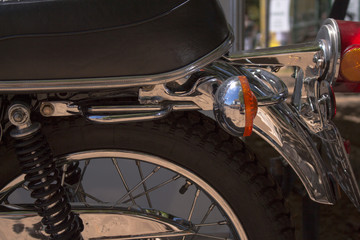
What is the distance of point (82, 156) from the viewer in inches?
41.1

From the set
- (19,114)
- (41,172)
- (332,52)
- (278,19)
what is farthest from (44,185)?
(278,19)

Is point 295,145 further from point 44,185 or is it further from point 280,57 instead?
point 44,185

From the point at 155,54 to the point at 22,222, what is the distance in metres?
0.53

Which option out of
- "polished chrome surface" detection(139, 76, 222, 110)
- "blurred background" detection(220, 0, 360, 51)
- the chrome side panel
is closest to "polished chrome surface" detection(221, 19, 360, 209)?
the chrome side panel

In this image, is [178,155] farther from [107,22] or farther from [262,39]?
[262,39]

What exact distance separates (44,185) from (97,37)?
36 centimetres

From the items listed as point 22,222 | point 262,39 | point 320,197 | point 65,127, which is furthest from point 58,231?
point 262,39

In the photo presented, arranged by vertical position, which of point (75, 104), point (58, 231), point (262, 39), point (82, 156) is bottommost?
point (58, 231)

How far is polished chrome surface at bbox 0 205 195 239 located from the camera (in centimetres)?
104

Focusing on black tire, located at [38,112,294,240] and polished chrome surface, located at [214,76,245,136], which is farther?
black tire, located at [38,112,294,240]

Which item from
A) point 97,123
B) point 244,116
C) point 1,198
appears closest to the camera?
point 244,116

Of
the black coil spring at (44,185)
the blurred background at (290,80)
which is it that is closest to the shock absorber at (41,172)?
the black coil spring at (44,185)

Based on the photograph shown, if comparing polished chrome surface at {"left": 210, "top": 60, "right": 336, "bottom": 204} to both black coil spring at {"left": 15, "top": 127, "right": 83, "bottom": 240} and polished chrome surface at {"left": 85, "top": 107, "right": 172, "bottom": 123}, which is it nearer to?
polished chrome surface at {"left": 85, "top": 107, "right": 172, "bottom": 123}

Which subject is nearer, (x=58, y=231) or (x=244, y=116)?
(x=244, y=116)
